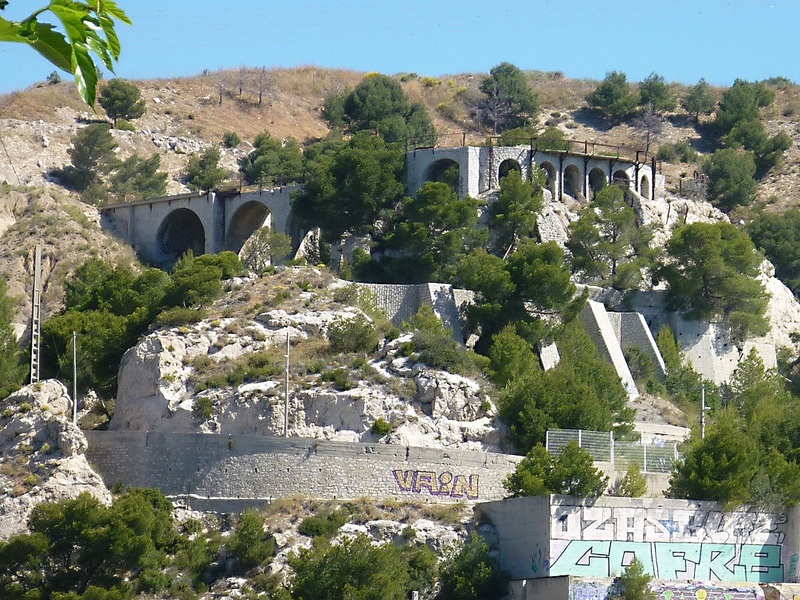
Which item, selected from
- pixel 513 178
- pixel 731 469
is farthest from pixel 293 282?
pixel 731 469

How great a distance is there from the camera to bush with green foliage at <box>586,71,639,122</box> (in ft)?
290

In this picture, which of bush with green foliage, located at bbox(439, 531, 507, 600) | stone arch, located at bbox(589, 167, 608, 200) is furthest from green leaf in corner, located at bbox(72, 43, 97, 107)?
stone arch, located at bbox(589, 167, 608, 200)

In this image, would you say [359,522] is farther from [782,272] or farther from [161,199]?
[782,272]

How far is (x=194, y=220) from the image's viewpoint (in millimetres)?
61375

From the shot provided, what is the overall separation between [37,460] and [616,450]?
1478cm

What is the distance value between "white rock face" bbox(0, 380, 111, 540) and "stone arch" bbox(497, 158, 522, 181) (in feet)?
84.2

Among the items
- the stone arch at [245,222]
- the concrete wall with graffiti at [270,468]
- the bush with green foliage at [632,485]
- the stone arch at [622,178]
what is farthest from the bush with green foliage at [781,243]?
the concrete wall with graffiti at [270,468]

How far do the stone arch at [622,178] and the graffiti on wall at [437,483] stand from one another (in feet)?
87.3

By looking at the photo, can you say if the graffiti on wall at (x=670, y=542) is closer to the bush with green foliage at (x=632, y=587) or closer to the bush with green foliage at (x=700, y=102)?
the bush with green foliage at (x=632, y=587)

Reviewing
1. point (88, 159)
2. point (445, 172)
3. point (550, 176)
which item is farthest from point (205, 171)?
point (550, 176)

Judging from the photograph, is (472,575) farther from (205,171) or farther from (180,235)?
(205,171)

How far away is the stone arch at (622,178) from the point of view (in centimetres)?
6091

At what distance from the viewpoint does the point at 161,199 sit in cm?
6025

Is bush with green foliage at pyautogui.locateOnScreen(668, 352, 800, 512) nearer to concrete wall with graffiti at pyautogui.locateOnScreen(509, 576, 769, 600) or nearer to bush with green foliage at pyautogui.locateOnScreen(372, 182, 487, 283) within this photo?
concrete wall with graffiti at pyautogui.locateOnScreen(509, 576, 769, 600)
